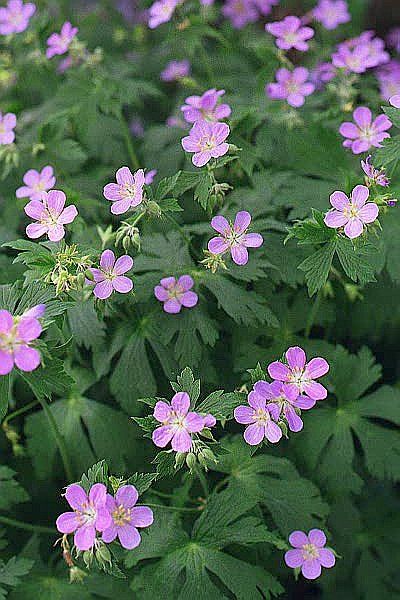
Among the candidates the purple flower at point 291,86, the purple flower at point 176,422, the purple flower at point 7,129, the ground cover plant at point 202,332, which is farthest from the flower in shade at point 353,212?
the purple flower at point 7,129

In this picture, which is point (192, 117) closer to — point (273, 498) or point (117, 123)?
point (117, 123)

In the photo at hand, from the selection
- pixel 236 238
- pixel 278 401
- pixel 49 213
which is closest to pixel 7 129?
pixel 49 213

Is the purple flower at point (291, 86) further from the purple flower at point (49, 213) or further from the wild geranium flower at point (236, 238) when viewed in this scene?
the purple flower at point (49, 213)

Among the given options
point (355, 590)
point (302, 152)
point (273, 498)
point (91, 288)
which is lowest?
point (355, 590)

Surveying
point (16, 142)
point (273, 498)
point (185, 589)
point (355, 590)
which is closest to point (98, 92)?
point (16, 142)

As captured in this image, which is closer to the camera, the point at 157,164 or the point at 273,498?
the point at 273,498

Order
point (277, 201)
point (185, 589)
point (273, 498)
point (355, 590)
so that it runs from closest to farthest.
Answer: point (185, 589)
point (273, 498)
point (277, 201)
point (355, 590)
